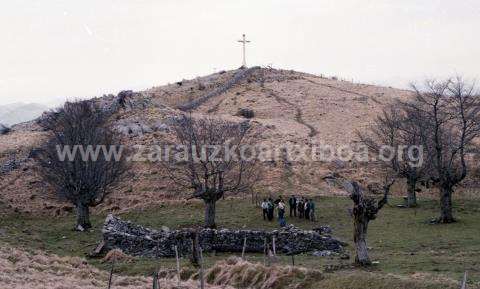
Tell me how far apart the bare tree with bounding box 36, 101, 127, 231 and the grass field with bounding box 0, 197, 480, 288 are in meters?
2.33

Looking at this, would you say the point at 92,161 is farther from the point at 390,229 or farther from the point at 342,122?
the point at 342,122

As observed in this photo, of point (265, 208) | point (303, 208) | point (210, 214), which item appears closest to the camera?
point (210, 214)

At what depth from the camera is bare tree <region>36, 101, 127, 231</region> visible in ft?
131

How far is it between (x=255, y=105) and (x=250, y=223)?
51.0 meters

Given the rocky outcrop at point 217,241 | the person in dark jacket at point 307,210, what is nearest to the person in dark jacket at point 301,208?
the person in dark jacket at point 307,210

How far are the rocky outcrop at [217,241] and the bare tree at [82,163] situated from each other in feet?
32.2

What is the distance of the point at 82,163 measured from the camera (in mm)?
40875

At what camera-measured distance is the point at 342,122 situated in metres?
78.9

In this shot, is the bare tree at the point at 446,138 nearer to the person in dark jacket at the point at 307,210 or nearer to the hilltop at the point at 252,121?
the person in dark jacket at the point at 307,210

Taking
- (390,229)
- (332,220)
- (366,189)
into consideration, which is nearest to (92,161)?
(332,220)

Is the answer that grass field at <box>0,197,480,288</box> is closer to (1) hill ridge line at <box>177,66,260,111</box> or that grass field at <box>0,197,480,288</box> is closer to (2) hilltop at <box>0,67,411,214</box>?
(2) hilltop at <box>0,67,411,214</box>

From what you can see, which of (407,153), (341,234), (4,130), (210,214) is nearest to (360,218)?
(341,234)

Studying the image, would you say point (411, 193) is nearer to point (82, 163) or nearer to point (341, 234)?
point (341, 234)

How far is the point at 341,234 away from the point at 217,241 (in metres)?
8.48
